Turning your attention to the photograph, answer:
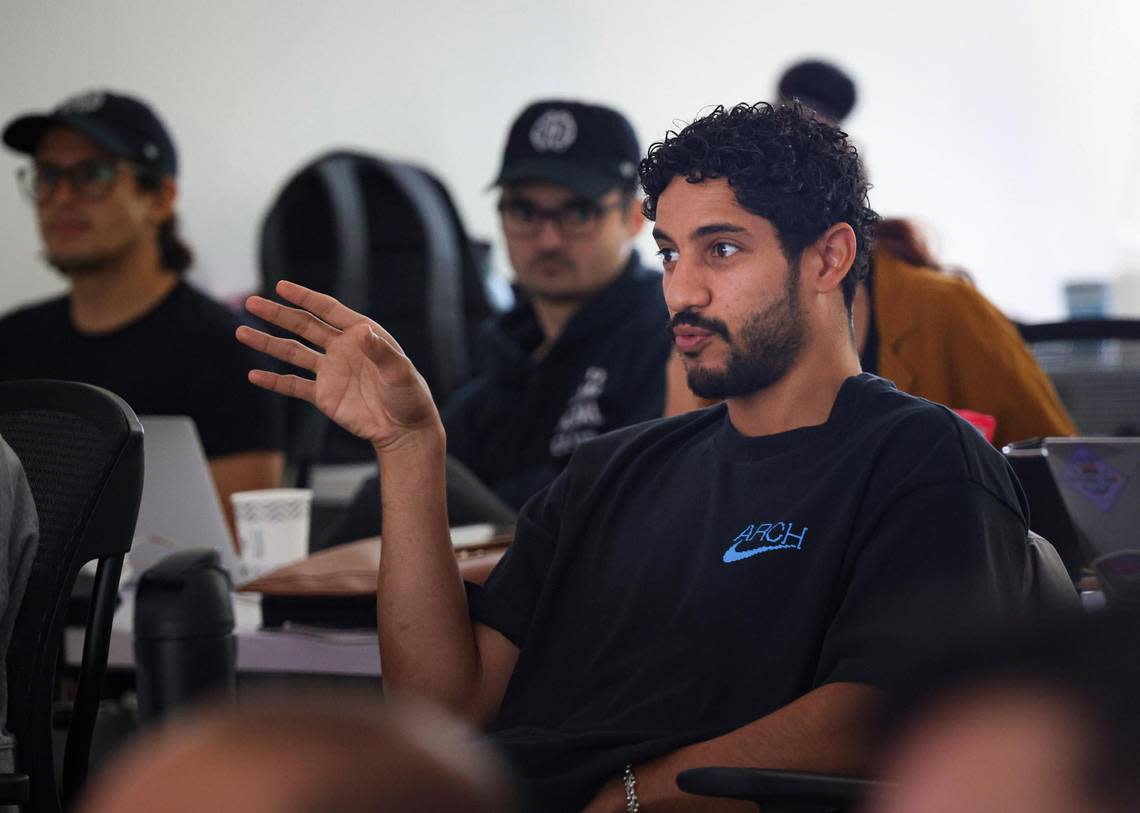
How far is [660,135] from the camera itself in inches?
59.5

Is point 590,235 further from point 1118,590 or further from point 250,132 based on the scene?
point 250,132

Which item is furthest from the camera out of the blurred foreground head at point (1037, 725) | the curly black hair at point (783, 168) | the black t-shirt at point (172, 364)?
the black t-shirt at point (172, 364)

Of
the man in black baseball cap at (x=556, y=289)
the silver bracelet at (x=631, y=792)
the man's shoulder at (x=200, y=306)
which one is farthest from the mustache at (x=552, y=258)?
the silver bracelet at (x=631, y=792)

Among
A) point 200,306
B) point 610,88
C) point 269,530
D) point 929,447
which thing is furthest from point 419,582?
point 610,88

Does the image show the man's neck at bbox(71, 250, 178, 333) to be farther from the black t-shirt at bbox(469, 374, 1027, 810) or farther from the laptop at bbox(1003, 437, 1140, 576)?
the laptop at bbox(1003, 437, 1140, 576)

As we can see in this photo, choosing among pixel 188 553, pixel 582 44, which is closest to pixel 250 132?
pixel 582 44

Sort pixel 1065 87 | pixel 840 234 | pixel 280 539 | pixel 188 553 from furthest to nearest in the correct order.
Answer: pixel 1065 87
pixel 280 539
pixel 188 553
pixel 840 234

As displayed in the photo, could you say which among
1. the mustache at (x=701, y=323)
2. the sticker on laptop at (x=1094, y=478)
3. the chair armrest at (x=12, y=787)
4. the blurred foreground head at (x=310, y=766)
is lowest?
the chair armrest at (x=12, y=787)

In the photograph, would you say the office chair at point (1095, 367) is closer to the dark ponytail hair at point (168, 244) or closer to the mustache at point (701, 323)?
the mustache at point (701, 323)

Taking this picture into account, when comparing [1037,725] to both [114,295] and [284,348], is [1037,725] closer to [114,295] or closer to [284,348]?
[284,348]

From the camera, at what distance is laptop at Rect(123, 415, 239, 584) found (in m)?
2.01

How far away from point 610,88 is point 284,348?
3.46 metres

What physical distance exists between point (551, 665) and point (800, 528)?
32cm

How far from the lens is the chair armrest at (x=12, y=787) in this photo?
123 cm
